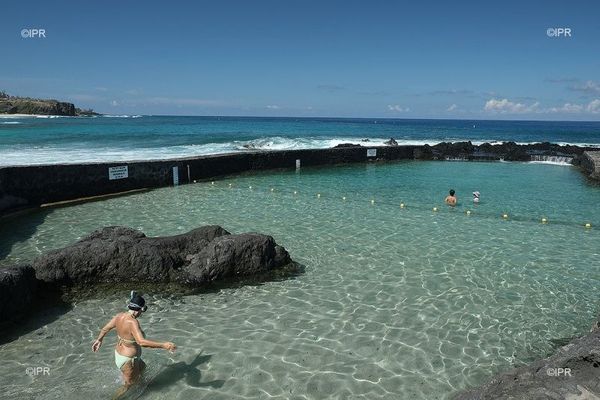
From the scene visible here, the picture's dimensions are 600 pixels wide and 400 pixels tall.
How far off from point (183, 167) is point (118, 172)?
371 cm

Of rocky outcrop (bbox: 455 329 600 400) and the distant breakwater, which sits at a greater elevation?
the distant breakwater

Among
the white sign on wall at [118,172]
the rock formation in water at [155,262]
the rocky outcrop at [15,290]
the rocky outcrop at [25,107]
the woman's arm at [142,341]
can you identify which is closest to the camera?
the woman's arm at [142,341]

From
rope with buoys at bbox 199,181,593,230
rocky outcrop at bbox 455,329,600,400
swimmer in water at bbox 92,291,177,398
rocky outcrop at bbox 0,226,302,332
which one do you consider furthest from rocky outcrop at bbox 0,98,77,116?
rocky outcrop at bbox 455,329,600,400

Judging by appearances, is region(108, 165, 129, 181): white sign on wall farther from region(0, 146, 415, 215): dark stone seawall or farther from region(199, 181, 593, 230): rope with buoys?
region(199, 181, 593, 230): rope with buoys

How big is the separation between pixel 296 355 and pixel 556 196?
1879cm

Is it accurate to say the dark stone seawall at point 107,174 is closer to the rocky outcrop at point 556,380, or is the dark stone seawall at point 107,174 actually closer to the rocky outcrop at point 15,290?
the rocky outcrop at point 15,290

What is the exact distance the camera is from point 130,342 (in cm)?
566

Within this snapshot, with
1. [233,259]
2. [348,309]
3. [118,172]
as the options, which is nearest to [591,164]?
[348,309]

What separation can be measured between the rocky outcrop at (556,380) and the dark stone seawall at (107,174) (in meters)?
16.2

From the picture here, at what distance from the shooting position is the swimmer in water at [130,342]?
5469 millimetres

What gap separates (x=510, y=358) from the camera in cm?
680

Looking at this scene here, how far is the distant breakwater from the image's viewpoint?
16688 mm

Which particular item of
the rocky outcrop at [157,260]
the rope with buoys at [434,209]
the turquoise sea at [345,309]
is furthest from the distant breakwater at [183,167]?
the rocky outcrop at [157,260]

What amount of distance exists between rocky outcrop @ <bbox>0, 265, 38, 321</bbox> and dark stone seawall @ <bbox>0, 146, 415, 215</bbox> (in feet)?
28.6
